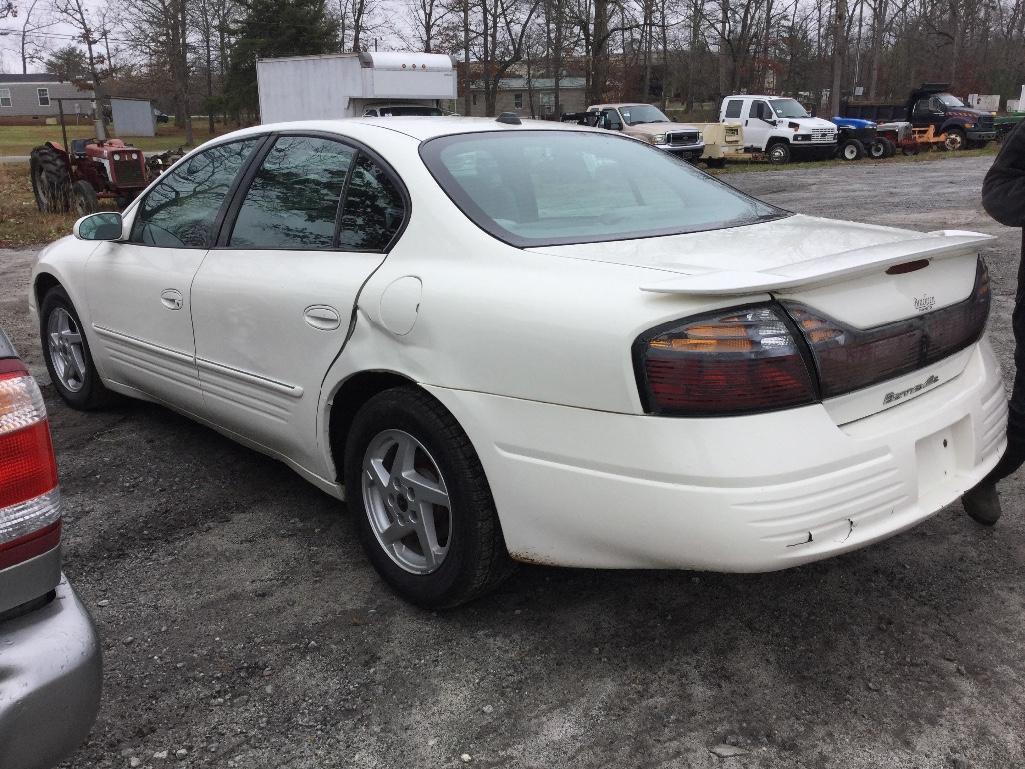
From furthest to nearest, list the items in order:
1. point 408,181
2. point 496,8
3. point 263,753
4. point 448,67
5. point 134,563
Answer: point 496,8 < point 448,67 < point 134,563 < point 408,181 < point 263,753

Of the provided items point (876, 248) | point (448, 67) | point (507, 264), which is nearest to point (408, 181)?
point (507, 264)

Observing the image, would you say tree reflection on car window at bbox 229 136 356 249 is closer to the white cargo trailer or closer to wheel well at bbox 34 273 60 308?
wheel well at bbox 34 273 60 308

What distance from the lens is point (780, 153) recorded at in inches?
960

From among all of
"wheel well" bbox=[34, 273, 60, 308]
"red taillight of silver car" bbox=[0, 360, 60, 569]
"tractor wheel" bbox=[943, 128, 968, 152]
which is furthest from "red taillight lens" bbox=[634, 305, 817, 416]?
"tractor wheel" bbox=[943, 128, 968, 152]

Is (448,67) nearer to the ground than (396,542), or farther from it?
farther from it

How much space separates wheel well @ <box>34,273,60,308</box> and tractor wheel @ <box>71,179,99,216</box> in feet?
30.1

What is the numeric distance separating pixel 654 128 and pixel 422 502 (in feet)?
71.3

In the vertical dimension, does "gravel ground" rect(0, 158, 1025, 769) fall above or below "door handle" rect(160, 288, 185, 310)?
below

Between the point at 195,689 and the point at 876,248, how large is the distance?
88.6 inches

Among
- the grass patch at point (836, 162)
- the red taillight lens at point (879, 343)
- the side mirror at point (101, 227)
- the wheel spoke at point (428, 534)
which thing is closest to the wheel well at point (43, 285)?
the side mirror at point (101, 227)

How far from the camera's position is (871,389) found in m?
2.31

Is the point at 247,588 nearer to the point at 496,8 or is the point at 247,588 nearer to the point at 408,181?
the point at 408,181

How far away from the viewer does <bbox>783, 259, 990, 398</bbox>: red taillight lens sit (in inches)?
85.7

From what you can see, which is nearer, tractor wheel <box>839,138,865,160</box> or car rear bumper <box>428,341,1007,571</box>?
car rear bumper <box>428,341,1007,571</box>
